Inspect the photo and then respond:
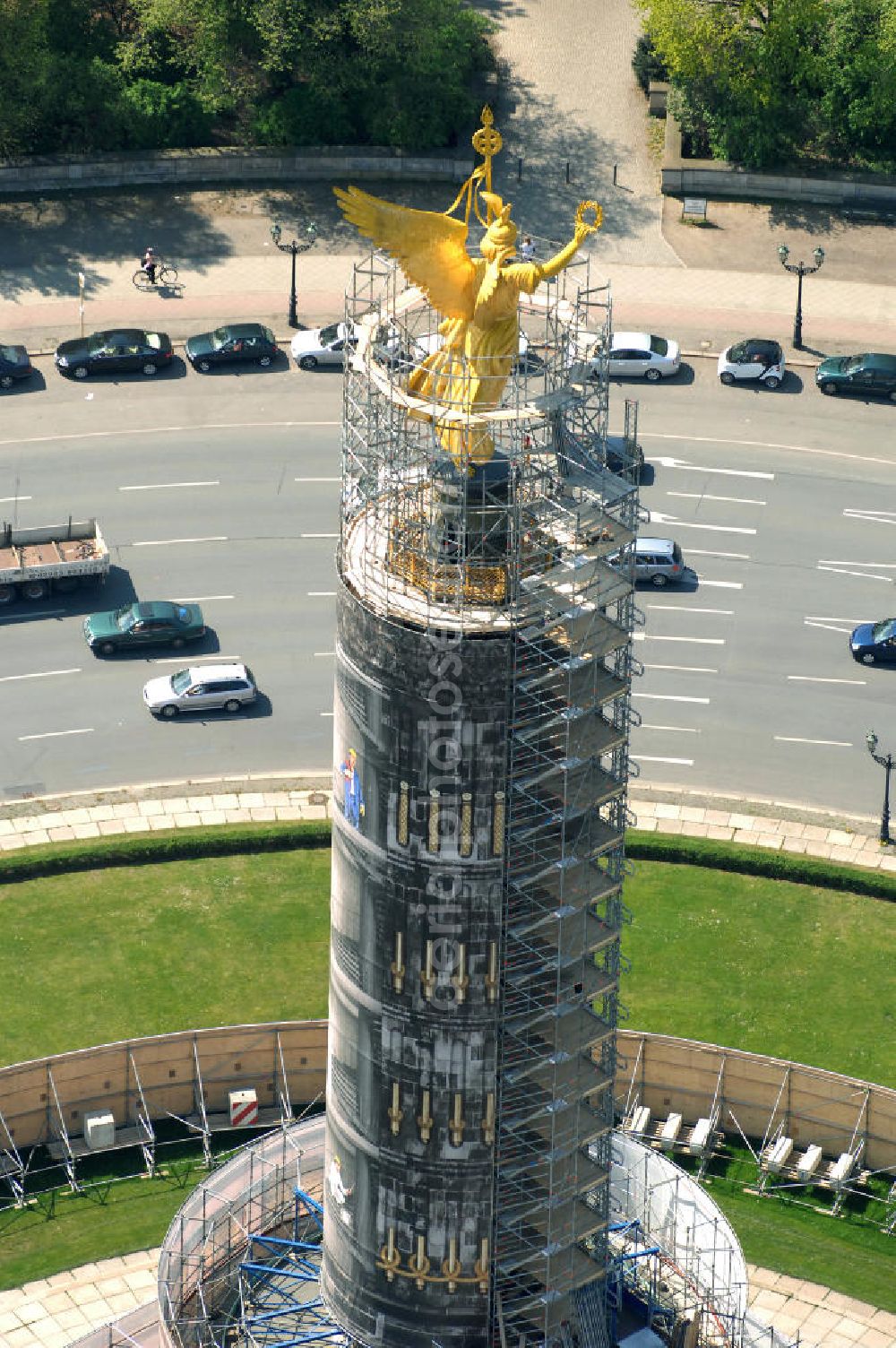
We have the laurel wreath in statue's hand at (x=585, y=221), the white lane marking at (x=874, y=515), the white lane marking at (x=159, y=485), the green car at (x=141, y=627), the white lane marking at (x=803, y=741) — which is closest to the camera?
the laurel wreath in statue's hand at (x=585, y=221)

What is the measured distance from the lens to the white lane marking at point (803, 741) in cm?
13562

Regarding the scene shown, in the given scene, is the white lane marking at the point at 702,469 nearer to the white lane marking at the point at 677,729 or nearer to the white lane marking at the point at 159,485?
the white lane marking at the point at 677,729

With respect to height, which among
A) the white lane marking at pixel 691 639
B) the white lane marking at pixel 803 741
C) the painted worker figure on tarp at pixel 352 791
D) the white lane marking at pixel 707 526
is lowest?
the white lane marking at pixel 803 741

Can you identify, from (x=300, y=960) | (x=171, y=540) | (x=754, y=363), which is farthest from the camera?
(x=754, y=363)

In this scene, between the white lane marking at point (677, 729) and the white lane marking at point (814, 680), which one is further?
the white lane marking at point (814, 680)

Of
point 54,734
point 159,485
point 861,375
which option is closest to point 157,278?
point 159,485

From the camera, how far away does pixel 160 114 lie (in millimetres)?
170875

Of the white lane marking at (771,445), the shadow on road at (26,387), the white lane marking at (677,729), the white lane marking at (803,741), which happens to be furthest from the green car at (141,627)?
the white lane marking at (771,445)

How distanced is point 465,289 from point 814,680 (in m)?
62.9

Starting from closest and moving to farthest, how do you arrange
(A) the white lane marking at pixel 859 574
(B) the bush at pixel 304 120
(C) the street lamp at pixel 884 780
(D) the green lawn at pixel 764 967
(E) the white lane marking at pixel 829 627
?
(D) the green lawn at pixel 764 967 < (C) the street lamp at pixel 884 780 < (E) the white lane marking at pixel 829 627 < (A) the white lane marking at pixel 859 574 < (B) the bush at pixel 304 120

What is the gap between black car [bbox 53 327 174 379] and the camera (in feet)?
515

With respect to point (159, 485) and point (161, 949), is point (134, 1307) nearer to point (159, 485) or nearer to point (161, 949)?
point (161, 949)

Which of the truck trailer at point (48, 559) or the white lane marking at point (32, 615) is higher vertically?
the truck trailer at point (48, 559)

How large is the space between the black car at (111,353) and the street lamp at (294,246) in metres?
7.04
